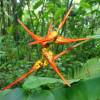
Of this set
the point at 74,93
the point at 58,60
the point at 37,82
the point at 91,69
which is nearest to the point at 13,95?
the point at 37,82

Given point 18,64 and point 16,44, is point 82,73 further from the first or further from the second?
point 16,44

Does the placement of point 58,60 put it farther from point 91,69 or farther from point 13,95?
point 13,95

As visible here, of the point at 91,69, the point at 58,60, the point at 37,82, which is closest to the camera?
the point at 37,82

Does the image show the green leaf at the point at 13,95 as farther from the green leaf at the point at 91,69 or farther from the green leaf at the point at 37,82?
the green leaf at the point at 91,69

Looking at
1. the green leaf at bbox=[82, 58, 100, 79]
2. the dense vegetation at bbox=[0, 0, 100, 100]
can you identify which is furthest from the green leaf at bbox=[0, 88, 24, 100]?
the green leaf at bbox=[82, 58, 100, 79]

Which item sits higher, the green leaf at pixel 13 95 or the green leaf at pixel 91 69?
the green leaf at pixel 91 69

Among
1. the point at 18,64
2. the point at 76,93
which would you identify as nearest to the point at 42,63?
the point at 76,93

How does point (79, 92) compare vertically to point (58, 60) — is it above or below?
above

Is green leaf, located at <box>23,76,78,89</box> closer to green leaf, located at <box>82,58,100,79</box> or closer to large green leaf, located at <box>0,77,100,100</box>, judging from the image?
large green leaf, located at <box>0,77,100,100</box>

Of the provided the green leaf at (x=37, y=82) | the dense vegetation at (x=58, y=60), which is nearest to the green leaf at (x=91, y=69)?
the dense vegetation at (x=58, y=60)
